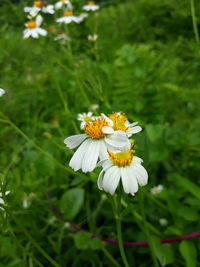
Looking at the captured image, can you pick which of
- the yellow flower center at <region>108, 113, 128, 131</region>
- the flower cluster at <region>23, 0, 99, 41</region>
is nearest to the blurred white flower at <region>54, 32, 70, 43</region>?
the flower cluster at <region>23, 0, 99, 41</region>

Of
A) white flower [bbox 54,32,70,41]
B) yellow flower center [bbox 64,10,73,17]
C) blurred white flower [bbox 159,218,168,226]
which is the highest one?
yellow flower center [bbox 64,10,73,17]

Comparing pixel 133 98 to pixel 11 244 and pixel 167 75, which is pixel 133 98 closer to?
pixel 167 75

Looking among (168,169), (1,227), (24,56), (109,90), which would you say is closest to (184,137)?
(168,169)

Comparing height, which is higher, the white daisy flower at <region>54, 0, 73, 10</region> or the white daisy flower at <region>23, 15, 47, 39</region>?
the white daisy flower at <region>54, 0, 73, 10</region>

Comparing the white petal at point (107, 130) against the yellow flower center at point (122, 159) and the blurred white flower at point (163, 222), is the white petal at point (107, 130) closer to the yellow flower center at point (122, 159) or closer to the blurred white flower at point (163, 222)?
the yellow flower center at point (122, 159)

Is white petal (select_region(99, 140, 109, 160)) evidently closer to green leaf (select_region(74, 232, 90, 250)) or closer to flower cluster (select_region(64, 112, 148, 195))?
flower cluster (select_region(64, 112, 148, 195))

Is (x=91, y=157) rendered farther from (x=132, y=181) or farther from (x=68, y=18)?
(x=68, y=18)

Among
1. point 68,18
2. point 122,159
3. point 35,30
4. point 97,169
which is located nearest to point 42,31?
point 35,30

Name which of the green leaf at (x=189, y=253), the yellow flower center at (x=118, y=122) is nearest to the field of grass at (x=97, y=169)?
the green leaf at (x=189, y=253)
